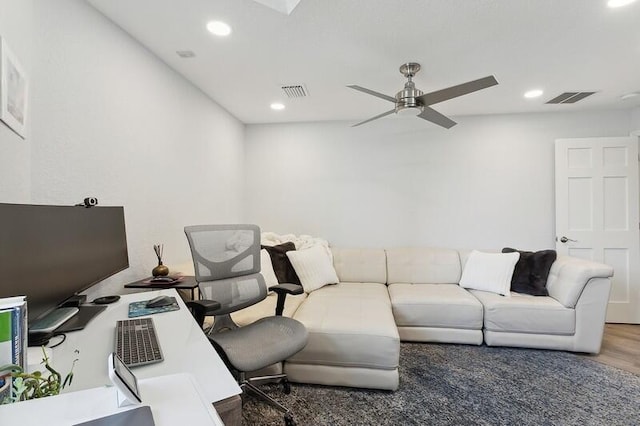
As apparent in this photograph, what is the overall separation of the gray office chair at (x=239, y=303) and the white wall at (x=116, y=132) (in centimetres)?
59

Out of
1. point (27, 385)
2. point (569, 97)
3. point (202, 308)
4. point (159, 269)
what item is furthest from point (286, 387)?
point (569, 97)

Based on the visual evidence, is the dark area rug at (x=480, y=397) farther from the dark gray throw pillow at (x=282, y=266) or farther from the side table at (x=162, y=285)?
the dark gray throw pillow at (x=282, y=266)

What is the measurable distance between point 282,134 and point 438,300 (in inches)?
110

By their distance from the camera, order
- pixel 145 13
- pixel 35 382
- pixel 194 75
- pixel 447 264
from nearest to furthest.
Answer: pixel 35 382, pixel 145 13, pixel 194 75, pixel 447 264

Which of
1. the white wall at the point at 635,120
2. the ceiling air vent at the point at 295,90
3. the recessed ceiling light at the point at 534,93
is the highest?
the ceiling air vent at the point at 295,90

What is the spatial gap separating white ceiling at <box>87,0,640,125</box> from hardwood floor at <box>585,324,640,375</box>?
2417 millimetres

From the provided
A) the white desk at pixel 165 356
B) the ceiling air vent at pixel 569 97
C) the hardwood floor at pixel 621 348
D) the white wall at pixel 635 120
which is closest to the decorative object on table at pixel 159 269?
the white desk at pixel 165 356

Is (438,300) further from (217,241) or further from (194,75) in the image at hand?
(194,75)

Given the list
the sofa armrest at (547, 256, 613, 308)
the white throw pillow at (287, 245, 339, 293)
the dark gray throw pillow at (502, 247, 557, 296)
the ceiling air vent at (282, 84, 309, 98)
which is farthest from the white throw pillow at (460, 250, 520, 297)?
the ceiling air vent at (282, 84, 309, 98)

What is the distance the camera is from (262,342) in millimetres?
1798

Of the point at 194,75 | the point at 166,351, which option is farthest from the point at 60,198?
the point at 194,75

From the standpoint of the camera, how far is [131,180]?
6.95 ft

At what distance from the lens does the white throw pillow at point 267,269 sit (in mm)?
2939

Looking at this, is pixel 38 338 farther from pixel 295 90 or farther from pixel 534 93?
pixel 534 93
